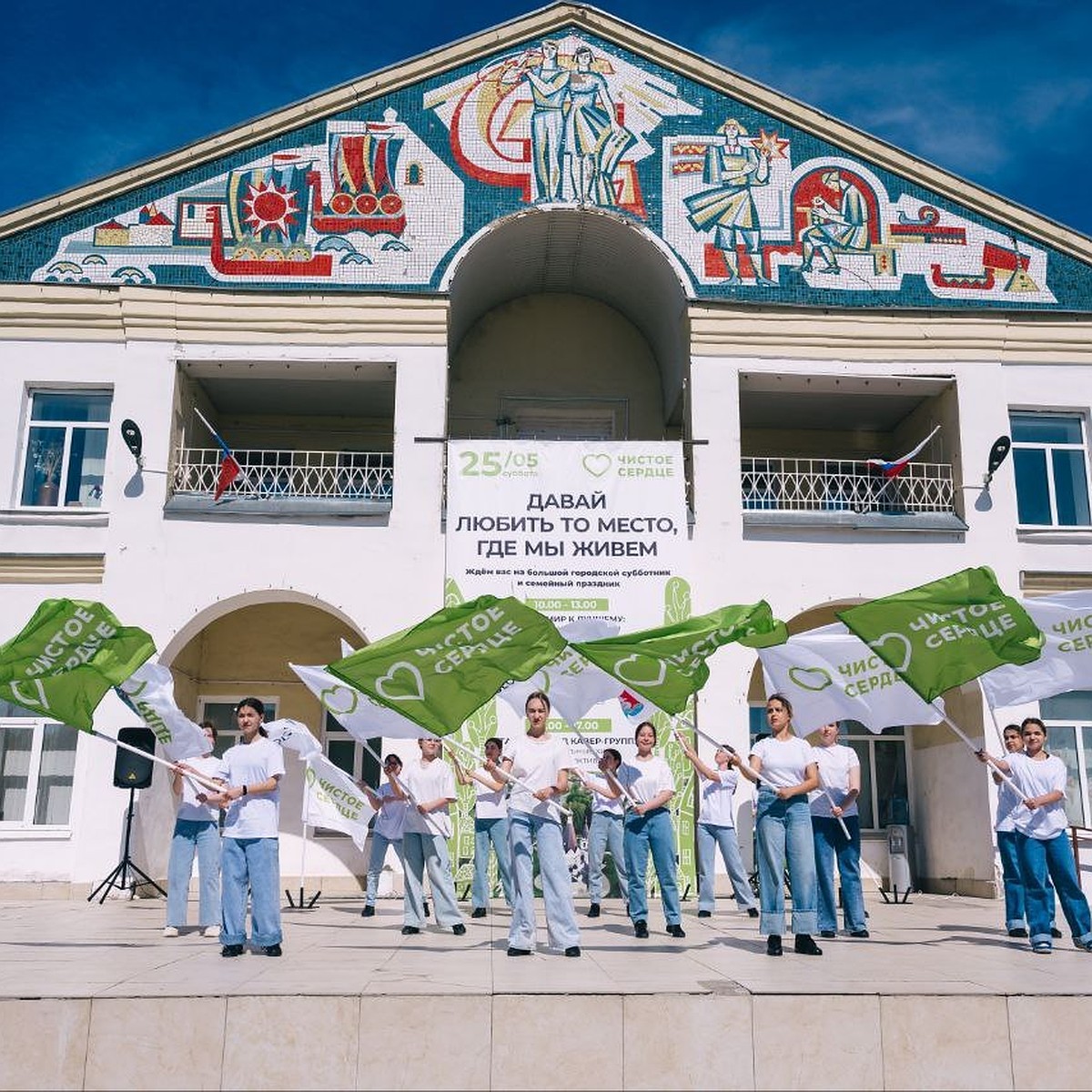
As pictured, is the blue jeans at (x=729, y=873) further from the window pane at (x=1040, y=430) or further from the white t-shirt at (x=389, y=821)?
the window pane at (x=1040, y=430)

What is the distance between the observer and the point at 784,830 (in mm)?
9641

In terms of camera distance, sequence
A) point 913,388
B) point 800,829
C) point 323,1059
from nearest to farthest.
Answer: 1. point 323,1059
2. point 800,829
3. point 913,388

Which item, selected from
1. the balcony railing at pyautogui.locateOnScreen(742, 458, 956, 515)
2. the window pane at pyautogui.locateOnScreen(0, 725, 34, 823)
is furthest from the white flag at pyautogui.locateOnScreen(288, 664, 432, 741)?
the balcony railing at pyautogui.locateOnScreen(742, 458, 956, 515)

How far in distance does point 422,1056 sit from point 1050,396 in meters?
14.0

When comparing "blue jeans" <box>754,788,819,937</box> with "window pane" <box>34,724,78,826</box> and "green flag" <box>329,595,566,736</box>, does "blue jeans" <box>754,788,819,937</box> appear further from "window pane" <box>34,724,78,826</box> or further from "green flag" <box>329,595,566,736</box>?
"window pane" <box>34,724,78,826</box>

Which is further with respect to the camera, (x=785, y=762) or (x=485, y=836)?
(x=485, y=836)

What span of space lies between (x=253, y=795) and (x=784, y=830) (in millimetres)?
4095

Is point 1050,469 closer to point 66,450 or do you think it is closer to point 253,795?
point 253,795

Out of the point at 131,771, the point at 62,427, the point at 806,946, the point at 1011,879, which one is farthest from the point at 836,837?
the point at 62,427

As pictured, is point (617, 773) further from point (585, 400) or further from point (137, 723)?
point (585, 400)

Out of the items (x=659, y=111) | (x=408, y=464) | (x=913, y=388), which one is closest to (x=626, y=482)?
(x=408, y=464)

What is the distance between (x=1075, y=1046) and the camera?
741cm

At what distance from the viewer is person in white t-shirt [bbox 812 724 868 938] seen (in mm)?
10969

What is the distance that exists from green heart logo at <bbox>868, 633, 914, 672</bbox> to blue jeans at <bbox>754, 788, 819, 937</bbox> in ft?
5.49
